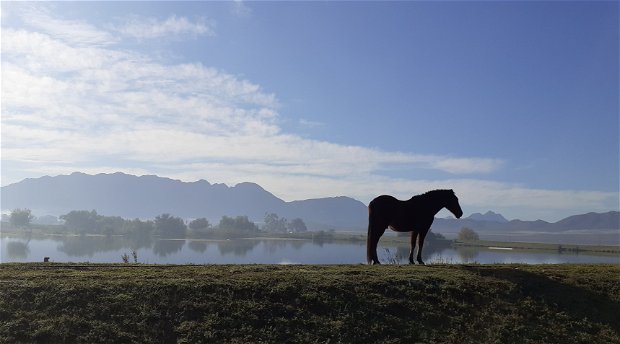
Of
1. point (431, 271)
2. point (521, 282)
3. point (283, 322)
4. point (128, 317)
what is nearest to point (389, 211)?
point (431, 271)

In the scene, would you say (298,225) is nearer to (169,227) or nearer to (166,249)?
(169,227)

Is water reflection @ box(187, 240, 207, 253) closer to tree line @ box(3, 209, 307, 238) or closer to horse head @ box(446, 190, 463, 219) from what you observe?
tree line @ box(3, 209, 307, 238)

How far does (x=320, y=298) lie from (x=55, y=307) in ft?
17.8

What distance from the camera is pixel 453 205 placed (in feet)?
59.6

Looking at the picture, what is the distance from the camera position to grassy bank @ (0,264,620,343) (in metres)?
9.49

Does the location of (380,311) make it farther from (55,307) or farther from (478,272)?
(55,307)

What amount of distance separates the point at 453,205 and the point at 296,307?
31.4ft

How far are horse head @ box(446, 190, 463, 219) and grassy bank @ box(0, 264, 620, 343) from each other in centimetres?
499

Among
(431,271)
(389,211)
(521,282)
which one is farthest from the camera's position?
(389,211)

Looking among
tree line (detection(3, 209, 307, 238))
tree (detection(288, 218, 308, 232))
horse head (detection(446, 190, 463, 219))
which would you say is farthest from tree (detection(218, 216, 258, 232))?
horse head (detection(446, 190, 463, 219))

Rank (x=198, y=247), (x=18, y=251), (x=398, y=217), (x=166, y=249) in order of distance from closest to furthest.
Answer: (x=398, y=217) < (x=18, y=251) < (x=166, y=249) < (x=198, y=247)

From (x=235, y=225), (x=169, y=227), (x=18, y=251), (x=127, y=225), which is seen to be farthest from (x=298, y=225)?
(x=18, y=251)

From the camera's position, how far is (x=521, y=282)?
12.8 metres

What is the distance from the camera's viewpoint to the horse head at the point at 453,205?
710 inches
